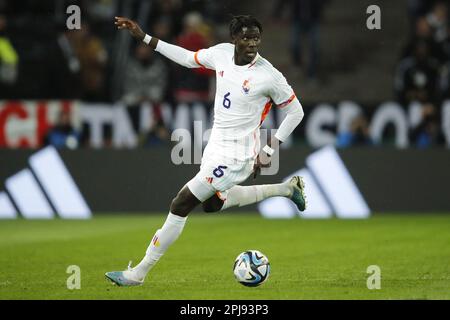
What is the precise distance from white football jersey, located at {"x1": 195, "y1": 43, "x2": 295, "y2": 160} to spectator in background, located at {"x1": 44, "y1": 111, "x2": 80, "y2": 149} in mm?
7567

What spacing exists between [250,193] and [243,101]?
125cm

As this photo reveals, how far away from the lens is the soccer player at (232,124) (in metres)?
9.27

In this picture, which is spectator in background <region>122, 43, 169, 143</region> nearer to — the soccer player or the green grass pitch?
the green grass pitch

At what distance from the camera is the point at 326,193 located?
52.9ft

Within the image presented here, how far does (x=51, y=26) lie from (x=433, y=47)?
631cm

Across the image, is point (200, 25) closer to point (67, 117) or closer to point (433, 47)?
point (67, 117)

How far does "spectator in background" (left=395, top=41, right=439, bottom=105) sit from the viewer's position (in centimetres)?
1719

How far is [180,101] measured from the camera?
16984 mm

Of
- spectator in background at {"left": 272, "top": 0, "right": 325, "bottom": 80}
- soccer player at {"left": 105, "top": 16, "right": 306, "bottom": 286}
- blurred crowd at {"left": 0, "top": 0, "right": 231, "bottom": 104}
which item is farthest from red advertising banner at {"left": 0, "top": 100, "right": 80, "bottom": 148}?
soccer player at {"left": 105, "top": 16, "right": 306, "bottom": 286}

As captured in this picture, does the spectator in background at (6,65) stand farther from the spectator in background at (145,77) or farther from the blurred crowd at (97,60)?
the spectator in background at (145,77)
